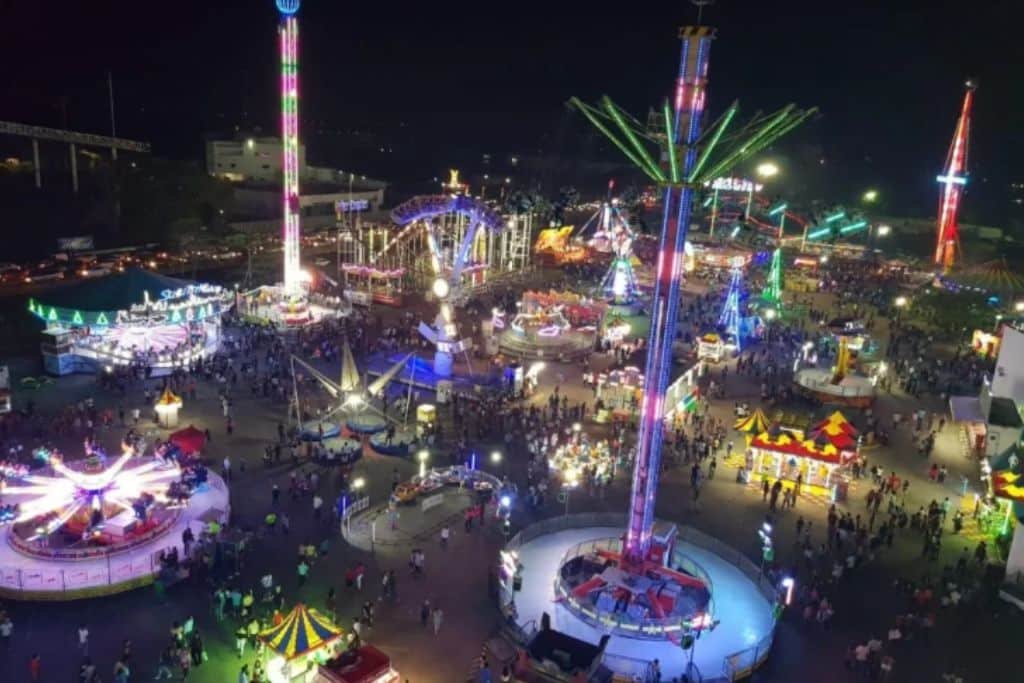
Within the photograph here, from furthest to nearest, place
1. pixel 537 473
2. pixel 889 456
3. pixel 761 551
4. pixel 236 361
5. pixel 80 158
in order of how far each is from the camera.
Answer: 1. pixel 80 158
2. pixel 236 361
3. pixel 889 456
4. pixel 537 473
5. pixel 761 551

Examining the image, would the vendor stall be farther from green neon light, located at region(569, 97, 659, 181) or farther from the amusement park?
green neon light, located at region(569, 97, 659, 181)

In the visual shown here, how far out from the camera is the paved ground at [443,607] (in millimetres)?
16484

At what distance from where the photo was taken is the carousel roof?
82.8 ft

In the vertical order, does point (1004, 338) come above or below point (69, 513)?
above

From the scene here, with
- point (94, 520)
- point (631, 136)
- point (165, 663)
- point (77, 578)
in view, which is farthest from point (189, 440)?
point (631, 136)

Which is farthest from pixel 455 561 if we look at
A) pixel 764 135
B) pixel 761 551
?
pixel 764 135

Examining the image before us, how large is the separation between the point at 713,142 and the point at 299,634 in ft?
38.7

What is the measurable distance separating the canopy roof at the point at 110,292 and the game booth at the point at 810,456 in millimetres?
23605

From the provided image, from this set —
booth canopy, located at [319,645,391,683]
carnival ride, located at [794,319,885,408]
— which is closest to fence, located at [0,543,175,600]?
booth canopy, located at [319,645,391,683]

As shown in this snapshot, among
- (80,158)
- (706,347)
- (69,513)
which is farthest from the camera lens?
(80,158)

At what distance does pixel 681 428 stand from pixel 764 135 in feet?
50.8

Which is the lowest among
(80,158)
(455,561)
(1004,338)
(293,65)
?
(455,561)

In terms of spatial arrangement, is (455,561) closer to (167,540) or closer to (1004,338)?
(167,540)

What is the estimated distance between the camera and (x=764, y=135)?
15945 mm
